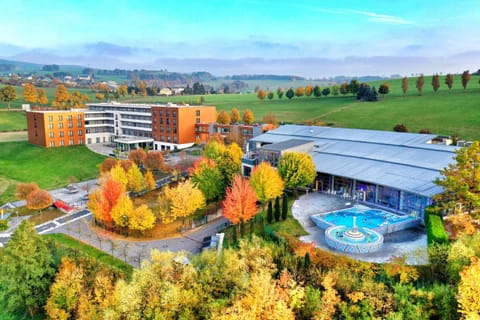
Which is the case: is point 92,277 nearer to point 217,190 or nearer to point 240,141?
point 217,190

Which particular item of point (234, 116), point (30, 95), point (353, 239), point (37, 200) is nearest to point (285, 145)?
point (353, 239)

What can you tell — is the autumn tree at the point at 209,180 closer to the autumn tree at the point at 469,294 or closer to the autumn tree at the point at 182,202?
the autumn tree at the point at 182,202

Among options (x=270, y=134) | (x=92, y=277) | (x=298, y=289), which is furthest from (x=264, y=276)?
(x=270, y=134)

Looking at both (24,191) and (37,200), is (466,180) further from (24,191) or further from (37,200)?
(24,191)

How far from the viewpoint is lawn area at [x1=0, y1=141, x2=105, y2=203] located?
6251 cm

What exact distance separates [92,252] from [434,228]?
3004cm

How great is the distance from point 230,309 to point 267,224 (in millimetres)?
17127

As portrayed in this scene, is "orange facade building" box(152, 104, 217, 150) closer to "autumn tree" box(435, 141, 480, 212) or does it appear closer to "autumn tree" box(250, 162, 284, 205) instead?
"autumn tree" box(250, 162, 284, 205)

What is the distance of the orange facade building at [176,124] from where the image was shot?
283 feet

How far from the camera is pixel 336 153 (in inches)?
1966

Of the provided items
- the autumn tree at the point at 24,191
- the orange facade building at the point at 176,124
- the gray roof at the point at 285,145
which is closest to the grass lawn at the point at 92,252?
the autumn tree at the point at 24,191

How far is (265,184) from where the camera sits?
1570 inches

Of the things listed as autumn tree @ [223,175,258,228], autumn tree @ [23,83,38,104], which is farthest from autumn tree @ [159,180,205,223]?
autumn tree @ [23,83,38,104]

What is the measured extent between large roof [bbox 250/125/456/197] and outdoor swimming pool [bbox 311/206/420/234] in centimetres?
288
